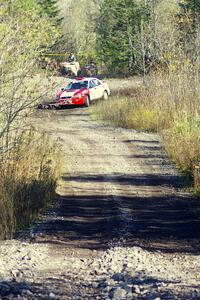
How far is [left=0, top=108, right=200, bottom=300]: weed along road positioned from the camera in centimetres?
664

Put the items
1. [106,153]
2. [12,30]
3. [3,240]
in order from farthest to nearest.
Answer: [106,153]
[12,30]
[3,240]

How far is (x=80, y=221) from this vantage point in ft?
33.4

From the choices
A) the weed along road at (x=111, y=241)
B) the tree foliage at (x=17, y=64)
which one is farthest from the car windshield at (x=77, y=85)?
the tree foliage at (x=17, y=64)

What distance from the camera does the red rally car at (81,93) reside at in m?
33.4

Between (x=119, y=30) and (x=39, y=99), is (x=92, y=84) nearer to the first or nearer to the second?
(x=119, y=30)

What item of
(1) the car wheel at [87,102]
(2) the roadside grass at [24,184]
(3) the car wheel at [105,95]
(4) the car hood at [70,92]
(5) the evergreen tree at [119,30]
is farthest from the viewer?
(5) the evergreen tree at [119,30]

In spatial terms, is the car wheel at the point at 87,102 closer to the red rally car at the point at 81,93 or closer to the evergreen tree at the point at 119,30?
the red rally car at the point at 81,93

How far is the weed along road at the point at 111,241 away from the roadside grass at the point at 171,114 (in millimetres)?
572

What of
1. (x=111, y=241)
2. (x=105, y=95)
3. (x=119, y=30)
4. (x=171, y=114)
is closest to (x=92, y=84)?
(x=105, y=95)

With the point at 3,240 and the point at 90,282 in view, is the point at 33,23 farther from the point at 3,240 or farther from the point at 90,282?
the point at 90,282

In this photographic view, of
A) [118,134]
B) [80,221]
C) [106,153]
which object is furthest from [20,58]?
[118,134]

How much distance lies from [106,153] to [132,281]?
1153 cm

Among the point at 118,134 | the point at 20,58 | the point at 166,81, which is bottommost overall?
the point at 118,134

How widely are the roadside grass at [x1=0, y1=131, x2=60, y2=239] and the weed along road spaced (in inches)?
10.1
